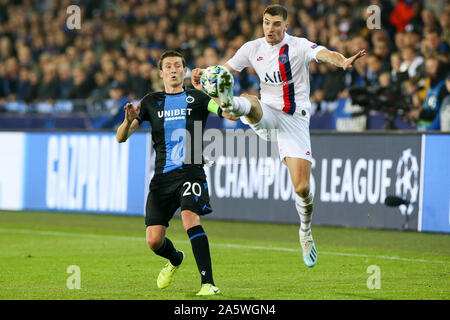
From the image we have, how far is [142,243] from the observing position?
11516mm

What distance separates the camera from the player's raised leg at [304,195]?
8273 mm

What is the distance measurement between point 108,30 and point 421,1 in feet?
28.8

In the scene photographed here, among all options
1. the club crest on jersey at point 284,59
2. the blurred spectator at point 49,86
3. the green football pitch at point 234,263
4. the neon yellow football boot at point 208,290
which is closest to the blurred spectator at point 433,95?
the green football pitch at point 234,263

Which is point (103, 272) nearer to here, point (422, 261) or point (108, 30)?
point (422, 261)

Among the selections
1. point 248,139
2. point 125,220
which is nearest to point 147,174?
point 125,220

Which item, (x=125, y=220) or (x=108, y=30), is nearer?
(x=125, y=220)

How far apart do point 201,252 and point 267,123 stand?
170 centimetres

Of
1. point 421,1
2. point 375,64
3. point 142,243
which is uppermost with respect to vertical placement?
point 421,1

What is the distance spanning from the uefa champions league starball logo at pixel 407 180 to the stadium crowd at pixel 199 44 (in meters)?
0.83

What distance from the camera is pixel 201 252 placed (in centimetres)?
698

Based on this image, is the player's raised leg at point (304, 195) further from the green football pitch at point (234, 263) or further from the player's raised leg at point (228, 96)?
the player's raised leg at point (228, 96)

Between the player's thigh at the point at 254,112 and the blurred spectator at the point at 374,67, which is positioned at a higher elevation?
the blurred spectator at the point at 374,67
